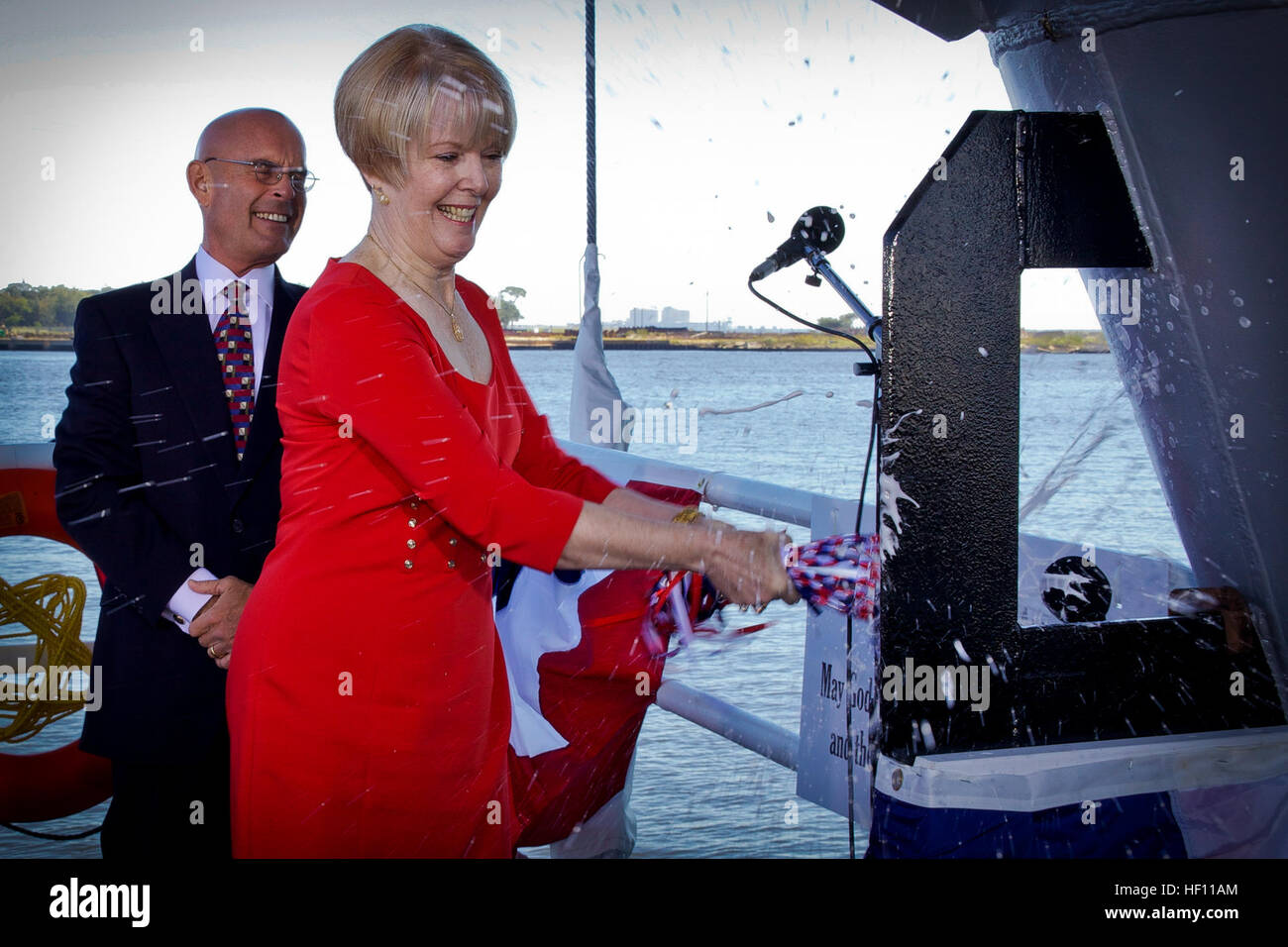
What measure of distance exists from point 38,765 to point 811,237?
2223 millimetres

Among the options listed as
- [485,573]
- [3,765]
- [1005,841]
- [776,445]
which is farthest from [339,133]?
[776,445]

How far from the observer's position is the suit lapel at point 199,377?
169cm

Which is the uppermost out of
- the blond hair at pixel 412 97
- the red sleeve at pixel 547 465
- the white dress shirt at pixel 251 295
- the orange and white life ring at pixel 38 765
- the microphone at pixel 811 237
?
the blond hair at pixel 412 97

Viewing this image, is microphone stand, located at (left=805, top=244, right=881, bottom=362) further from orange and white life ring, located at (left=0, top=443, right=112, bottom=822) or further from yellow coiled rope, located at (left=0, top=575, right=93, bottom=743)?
yellow coiled rope, located at (left=0, top=575, right=93, bottom=743)

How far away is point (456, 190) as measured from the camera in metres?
1.29

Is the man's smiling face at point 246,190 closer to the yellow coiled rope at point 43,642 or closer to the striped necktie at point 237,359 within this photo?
the striped necktie at point 237,359

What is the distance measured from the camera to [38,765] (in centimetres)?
265

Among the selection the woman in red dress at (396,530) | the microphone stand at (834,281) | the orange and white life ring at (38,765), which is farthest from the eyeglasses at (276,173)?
the orange and white life ring at (38,765)

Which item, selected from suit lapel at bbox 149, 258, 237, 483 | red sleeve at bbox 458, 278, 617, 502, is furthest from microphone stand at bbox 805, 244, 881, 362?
suit lapel at bbox 149, 258, 237, 483

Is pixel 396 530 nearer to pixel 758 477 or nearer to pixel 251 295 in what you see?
pixel 251 295

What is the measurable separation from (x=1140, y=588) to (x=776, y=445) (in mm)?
18916

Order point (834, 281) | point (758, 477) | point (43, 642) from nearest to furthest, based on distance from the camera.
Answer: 1. point (834, 281)
2. point (43, 642)
3. point (758, 477)

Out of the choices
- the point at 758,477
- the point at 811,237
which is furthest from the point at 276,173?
the point at 758,477

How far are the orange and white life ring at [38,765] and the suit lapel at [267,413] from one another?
1207 millimetres
